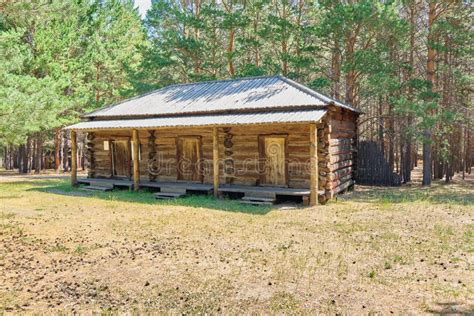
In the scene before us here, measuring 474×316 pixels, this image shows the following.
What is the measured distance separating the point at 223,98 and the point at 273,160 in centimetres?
410

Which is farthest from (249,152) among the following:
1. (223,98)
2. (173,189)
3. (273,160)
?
(173,189)

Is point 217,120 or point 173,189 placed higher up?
point 217,120

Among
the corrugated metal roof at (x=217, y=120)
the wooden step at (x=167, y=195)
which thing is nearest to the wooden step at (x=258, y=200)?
the corrugated metal roof at (x=217, y=120)

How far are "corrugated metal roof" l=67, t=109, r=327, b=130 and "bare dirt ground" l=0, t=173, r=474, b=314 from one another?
3.16 metres

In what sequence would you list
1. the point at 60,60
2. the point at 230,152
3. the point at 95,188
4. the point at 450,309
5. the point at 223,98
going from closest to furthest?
the point at 450,309 < the point at 230,152 < the point at 223,98 < the point at 95,188 < the point at 60,60

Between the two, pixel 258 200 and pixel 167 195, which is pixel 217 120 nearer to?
pixel 258 200

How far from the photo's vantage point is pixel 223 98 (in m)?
17.2

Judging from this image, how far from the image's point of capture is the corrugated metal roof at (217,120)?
13.1 m

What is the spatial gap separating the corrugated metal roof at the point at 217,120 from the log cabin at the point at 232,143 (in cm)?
4

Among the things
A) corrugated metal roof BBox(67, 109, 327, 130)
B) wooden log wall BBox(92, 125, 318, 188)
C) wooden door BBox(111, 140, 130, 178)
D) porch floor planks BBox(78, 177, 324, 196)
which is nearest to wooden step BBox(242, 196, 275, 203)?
porch floor planks BBox(78, 177, 324, 196)

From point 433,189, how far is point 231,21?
16098mm

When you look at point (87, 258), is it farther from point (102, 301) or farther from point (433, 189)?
point (433, 189)

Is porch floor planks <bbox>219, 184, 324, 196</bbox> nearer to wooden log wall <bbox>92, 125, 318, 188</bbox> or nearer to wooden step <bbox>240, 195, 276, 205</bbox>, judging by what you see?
wooden step <bbox>240, 195, 276, 205</bbox>

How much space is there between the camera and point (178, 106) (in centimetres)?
1748
